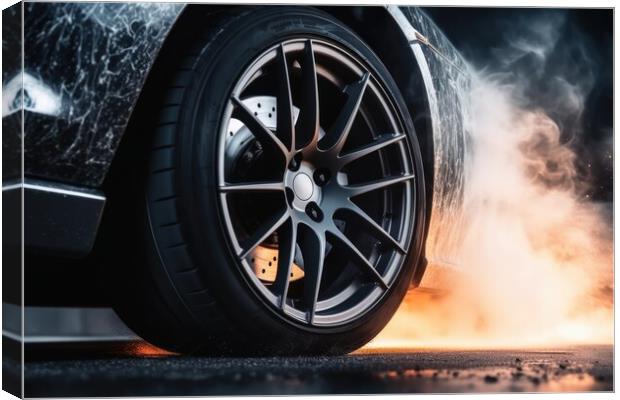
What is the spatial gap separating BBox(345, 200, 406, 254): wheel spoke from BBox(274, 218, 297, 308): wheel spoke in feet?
0.91

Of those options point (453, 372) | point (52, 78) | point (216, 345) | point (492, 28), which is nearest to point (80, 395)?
point (216, 345)

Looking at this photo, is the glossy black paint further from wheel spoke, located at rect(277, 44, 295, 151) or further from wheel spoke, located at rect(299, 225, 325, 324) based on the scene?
wheel spoke, located at rect(299, 225, 325, 324)

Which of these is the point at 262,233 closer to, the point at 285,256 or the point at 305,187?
the point at 285,256

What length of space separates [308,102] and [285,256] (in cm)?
45

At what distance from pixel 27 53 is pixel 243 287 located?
2.36 feet

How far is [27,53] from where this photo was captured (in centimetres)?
205

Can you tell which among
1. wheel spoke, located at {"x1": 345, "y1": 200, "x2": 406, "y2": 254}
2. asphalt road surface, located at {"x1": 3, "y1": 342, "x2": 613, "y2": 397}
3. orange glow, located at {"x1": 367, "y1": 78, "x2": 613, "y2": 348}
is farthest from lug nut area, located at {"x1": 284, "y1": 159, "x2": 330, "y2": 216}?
orange glow, located at {"x1": 367, "y1": 78, "x2": 613, "y2": 348}

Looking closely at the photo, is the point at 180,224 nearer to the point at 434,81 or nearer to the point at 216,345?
the point at 216,345

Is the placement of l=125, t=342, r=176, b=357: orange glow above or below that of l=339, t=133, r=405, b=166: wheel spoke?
below

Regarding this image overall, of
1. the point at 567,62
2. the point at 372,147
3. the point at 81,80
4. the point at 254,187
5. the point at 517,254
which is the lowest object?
the point at 517,254

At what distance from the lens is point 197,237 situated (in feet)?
7.16

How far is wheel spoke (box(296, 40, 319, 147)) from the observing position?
2539 millimetres

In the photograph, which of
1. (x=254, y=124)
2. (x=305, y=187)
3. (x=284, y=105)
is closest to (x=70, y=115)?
(x=254, y=124)

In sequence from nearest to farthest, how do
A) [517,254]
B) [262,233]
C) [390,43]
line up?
1. [262,233]
2. [390,43]
3. [517,254]
